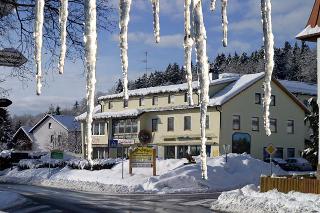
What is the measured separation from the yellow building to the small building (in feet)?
80.7

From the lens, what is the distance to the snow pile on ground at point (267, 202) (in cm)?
1775

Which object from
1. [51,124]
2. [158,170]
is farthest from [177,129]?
[51,124]

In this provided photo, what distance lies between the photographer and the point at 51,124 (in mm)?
89438

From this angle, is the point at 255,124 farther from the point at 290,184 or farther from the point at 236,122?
the point at 290,184

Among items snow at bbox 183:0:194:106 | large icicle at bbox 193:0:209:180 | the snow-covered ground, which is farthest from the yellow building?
large icicle at bbox 193:0:209:180

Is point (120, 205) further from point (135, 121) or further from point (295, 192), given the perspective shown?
point (135, 121)

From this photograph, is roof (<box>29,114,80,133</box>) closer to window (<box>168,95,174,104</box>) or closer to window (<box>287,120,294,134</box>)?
window (<box>168,95,174,104</box>)

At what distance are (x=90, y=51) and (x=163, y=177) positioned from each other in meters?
31.2

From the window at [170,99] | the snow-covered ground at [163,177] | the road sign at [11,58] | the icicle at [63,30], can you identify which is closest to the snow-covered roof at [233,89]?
the window at [170,99]

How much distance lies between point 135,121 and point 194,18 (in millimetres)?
55650

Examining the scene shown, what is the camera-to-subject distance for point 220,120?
49688 mm

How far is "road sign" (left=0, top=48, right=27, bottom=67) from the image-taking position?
23.7 feet

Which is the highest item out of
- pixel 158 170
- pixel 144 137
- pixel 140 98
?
pixel 140 98

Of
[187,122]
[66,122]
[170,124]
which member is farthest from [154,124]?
[66,122]
